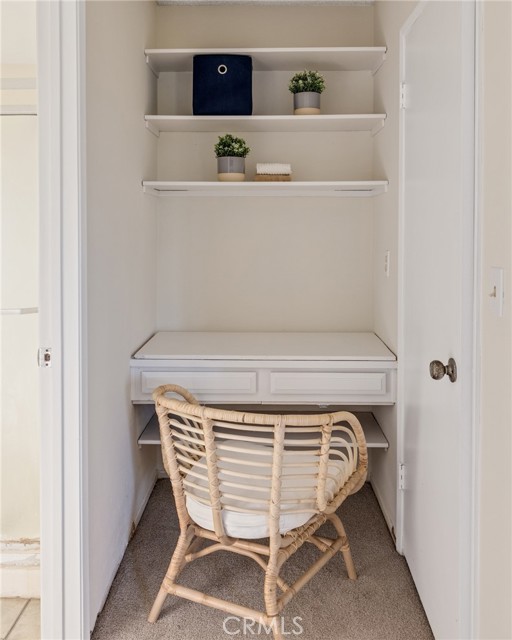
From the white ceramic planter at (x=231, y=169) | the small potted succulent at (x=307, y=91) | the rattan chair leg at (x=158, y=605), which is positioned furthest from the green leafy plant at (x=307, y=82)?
the rattan chair leg at (x=158, y=605)

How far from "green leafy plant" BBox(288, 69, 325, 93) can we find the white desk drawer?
1.34m

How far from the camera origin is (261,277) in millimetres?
3213

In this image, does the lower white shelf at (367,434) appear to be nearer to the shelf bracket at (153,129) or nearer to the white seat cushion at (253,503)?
the white seat cushion at (253,503)

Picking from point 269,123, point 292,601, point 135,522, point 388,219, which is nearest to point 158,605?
point 292,601

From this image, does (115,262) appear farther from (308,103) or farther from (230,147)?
(308,103)

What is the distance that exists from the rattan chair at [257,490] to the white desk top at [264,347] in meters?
0.50

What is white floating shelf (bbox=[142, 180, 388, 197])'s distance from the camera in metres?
2.86

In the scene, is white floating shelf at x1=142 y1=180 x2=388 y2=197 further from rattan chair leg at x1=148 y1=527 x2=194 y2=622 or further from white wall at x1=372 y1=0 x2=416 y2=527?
rattan chair leg at x1=148 y1=527 x2=194 y2=622

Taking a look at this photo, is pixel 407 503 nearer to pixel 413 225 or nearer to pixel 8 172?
pixel 413 225

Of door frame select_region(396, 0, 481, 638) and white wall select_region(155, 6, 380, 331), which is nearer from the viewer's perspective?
door frame select_region(396, 0, 481, 638)

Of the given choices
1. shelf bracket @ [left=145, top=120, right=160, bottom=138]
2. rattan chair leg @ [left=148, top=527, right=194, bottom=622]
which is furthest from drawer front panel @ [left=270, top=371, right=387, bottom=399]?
shelf bracket @ [left=145, top=120, right=160, bottom=138]

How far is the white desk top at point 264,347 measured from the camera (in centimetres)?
260

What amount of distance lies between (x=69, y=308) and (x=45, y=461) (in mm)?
450

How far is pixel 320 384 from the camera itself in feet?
8.47
